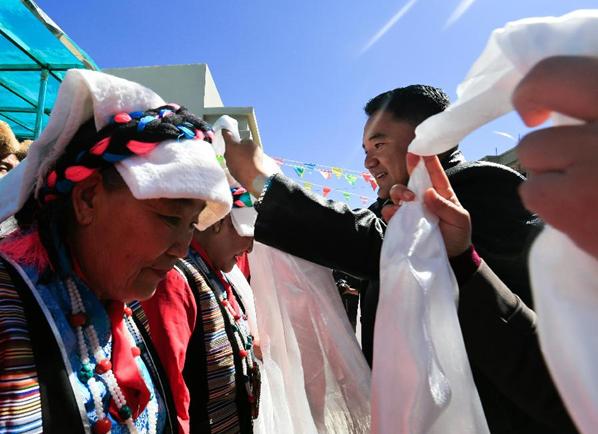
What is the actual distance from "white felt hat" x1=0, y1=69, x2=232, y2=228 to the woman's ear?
0.11 m

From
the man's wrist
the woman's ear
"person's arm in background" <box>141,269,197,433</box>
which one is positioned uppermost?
the woman's ear

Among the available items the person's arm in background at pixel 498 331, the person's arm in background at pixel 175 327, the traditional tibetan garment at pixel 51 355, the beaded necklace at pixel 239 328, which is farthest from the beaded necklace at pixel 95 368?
the person's arm in background at pixel 498 331

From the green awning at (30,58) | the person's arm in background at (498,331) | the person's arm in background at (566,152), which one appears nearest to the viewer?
the person's arm in background at (566,152)

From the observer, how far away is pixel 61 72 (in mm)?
5590

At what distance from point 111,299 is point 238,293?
134cm

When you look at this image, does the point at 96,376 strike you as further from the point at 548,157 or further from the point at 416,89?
the point at 416,89

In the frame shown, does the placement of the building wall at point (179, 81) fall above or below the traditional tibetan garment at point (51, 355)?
above

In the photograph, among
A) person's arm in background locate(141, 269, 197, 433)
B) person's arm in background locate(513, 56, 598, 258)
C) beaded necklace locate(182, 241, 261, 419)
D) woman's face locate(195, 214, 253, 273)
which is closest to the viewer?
person's arm in background locate(513, 56, 598, 258)

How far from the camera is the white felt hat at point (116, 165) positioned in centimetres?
114

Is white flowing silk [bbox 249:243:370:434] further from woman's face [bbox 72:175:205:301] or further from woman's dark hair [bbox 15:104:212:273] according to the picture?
woman's dark hair [bbox 15:104:212:273]

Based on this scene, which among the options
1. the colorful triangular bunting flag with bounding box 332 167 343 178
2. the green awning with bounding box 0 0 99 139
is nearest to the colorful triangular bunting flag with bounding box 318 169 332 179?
the colorful triangular bunting flag with bounding box 332 167 343 178

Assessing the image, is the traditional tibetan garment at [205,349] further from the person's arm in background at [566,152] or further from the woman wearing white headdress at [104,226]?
the person's arm in background at [566,152]

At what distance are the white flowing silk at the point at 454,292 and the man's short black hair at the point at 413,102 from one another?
71 cm

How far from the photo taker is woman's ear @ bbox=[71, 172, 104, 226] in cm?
121
